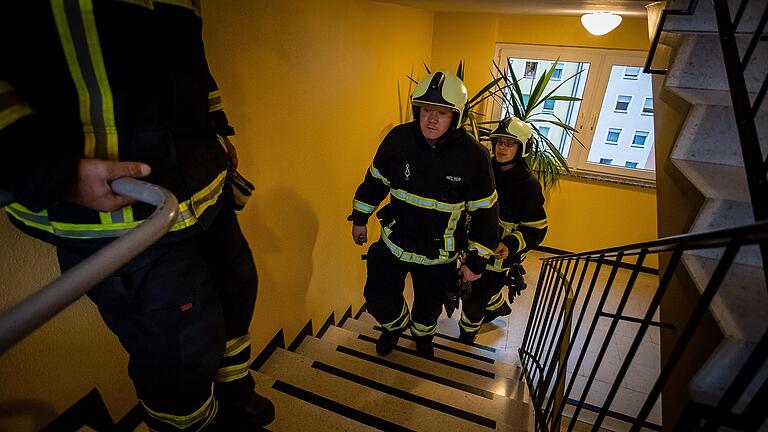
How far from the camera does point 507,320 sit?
367 centimetres

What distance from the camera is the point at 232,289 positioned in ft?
3.83

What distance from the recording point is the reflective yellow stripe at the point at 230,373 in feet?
4.07

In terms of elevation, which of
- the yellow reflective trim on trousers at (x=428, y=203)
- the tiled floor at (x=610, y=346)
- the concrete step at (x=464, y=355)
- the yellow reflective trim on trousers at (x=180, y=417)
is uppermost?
the yellow reflective trim on trousers at (x=428, y=203)

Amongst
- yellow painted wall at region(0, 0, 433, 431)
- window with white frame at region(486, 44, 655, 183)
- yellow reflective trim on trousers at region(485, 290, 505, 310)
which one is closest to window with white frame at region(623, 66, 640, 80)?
window with white frame at region(486, 44, 655, 183)

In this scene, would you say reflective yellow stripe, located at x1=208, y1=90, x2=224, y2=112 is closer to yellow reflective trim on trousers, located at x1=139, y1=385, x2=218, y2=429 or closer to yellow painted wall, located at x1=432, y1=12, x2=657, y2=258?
yellow reflective trim on trousers, located at x1=139, y1=385, x2=218, y2=429

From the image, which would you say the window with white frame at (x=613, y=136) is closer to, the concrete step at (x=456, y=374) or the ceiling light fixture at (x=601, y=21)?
the ceiling light fixture at (x=601, y=21)

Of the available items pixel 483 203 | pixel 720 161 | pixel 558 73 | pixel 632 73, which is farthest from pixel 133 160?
pixel 558 73

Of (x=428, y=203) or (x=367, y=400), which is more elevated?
(x=428, y=203)

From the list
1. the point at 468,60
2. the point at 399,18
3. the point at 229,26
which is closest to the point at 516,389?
the point at 229,26

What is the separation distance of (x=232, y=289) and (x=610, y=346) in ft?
11.4

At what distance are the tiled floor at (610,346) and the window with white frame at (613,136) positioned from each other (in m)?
1.59

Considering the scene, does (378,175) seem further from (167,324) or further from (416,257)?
(167,324)

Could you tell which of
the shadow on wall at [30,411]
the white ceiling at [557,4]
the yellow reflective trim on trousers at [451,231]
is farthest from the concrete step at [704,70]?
the shadow on wall at [30,411]

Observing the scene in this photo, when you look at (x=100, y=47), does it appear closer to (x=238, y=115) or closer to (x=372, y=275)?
(x=238, y=115)
